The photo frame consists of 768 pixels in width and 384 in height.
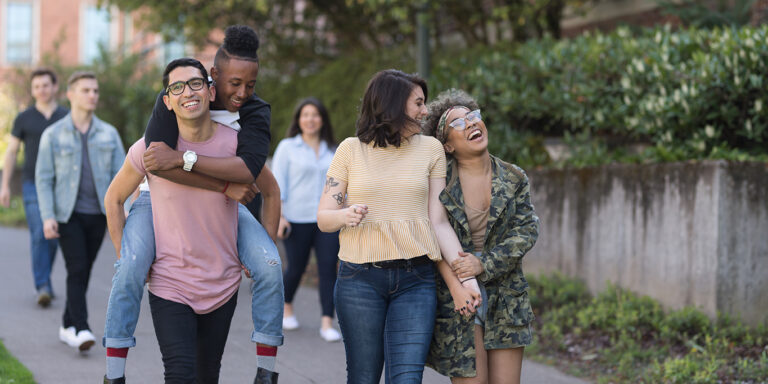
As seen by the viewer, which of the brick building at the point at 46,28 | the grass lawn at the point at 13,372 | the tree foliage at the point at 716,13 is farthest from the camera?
the brick building at the point at 46,28

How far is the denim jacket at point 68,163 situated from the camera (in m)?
6.27

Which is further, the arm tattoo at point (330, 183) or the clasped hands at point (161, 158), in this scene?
the arm tattoo at point (330, 183)

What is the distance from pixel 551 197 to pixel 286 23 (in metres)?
7.03

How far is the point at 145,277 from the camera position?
364cm

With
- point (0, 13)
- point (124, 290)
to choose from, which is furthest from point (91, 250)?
point (0, 13)

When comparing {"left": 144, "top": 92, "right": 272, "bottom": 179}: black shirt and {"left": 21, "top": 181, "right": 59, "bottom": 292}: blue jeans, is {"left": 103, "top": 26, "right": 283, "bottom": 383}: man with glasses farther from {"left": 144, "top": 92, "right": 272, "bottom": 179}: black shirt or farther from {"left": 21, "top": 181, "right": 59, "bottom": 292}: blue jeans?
{"left": 21, "top": 181, "right": 59, "bottom": 292}: blue jeans

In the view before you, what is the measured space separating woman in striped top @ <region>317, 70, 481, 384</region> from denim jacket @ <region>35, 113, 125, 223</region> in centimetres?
315

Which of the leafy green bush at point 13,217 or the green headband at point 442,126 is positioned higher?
the green headband at point 442,126

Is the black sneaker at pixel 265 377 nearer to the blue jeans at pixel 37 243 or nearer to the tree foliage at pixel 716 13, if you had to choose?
the blue jeans at pixel 37 243

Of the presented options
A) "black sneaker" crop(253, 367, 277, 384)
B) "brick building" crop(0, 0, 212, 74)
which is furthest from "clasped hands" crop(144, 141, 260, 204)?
A: "brick building" crop(0, 0, 212, 74)

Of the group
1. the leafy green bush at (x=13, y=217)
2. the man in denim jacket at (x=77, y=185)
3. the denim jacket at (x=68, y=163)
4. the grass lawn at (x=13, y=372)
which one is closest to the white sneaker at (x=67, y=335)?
the man in denim jacket at (x=77, y=185)

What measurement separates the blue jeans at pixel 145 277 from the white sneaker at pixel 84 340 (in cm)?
256

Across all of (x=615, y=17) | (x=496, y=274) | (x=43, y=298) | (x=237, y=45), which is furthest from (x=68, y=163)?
(x=615, y=17)

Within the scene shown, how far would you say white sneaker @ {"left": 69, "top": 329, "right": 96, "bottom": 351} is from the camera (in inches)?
238
